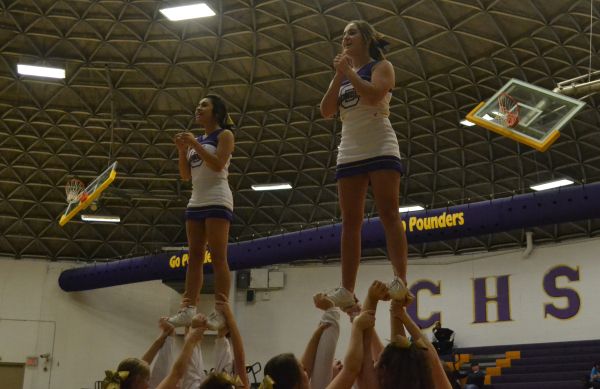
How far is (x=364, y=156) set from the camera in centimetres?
553

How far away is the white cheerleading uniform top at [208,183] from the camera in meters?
6.96

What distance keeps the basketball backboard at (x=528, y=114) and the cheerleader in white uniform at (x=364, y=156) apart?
11.0 meters

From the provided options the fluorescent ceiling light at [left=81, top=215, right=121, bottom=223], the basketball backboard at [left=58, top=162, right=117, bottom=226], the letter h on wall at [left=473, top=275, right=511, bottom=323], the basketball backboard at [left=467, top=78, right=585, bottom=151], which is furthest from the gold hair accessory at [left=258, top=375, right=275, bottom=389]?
the fluorescent ceiling light at [left=81, top=215, right=121, bottom=223]

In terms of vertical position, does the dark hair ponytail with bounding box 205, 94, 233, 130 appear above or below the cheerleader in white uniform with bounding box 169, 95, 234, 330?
above

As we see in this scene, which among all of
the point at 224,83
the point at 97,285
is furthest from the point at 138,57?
the point at 97,285

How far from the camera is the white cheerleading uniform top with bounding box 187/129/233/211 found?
22.8 ft

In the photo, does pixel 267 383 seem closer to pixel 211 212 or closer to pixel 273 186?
pixel 211 212

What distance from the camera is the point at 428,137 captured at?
1044 inches

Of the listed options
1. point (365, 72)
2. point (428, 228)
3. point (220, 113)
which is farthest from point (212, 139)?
point (428, 228)

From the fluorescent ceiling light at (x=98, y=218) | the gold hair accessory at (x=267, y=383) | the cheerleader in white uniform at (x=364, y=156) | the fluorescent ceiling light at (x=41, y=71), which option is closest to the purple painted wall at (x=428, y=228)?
the fluorescent ceiling light at (x=98, y=218)

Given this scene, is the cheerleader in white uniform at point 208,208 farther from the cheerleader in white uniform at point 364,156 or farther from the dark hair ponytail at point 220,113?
the cheerleader in white uniform at point 364,156

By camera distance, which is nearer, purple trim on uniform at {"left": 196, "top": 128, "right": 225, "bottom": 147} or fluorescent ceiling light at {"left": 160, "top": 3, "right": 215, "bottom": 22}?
purple trim on uniform at {"left": 196, "top": 128, "right": 225, "bottom": 147}

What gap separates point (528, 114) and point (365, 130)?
12.2 metres

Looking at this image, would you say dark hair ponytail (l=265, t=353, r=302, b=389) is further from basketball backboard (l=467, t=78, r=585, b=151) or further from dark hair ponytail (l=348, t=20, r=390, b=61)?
basketball backboard (l=467, t=78, r=585, b=151)
